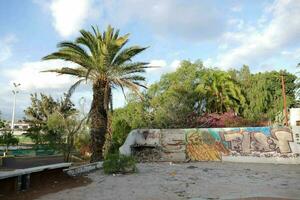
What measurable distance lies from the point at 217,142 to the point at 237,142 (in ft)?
4.50

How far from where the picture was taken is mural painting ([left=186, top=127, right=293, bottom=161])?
2222cm

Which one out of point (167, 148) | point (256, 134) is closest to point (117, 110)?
point (167, 148)

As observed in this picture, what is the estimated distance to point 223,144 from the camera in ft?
77.8

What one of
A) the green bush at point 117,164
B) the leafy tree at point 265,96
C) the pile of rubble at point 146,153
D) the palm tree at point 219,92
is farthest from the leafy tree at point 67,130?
the leafy tree at point 265,96

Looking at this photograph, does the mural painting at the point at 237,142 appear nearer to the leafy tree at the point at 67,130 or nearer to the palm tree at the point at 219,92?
the leafy tree at the point at 67,130

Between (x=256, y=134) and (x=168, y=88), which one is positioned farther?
(x=168, y=88)

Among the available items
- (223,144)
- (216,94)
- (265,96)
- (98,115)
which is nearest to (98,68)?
(98,115)

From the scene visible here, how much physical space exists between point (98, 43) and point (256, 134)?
1210 cm

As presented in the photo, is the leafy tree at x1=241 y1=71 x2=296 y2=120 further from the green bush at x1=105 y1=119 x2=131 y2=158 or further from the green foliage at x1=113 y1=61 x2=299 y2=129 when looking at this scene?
the green bush at x1=105 y1=119 x2=131 y2=158

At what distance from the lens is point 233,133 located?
23625 millimetres

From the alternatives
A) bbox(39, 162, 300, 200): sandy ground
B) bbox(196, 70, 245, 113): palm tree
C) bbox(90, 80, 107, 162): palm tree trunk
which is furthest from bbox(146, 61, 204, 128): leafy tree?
bbox(39, 162, 300, 200): sandy ground

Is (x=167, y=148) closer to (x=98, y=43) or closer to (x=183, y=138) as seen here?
(x=183, y=138)

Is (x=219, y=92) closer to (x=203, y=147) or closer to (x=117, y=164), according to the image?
(x=203, y=147)

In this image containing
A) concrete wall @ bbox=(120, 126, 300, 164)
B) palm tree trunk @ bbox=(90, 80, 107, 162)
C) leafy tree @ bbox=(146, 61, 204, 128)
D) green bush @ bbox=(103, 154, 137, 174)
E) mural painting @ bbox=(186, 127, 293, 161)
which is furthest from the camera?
leafy tree @ bbox=(146, 61, 204, 128)
